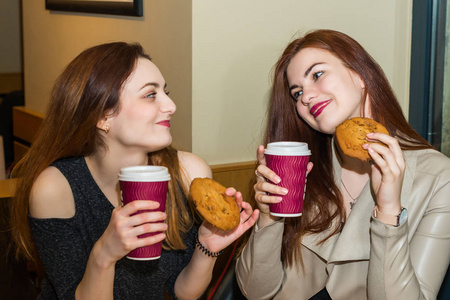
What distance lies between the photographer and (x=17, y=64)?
668 cm

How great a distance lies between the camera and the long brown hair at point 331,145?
1871 mm

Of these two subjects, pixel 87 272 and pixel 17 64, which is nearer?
pixel 87 272

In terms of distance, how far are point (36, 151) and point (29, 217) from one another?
0.70 ft

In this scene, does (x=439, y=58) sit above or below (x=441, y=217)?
above

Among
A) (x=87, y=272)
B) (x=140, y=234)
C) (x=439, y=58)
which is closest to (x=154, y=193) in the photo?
(x=140, y=234)

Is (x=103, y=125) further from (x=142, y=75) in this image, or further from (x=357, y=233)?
(x=357, y=233)

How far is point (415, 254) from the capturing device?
168 cm

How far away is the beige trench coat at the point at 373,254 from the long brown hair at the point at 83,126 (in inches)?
11.2

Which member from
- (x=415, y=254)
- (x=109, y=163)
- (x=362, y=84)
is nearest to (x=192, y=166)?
(x=109, y=163)

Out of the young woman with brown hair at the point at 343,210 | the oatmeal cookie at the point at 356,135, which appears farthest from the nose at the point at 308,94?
the oatmeal cookie at the point at 356,135

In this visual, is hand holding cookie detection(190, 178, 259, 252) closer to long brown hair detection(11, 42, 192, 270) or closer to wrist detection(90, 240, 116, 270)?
wrist detection(90, 240, 116, 270)

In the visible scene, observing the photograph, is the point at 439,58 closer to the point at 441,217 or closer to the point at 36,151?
the point at 441,217

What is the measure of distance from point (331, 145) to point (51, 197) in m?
0.94

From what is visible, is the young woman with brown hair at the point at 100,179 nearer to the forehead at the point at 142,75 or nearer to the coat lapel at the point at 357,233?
the forehead at the point at 142,75
